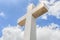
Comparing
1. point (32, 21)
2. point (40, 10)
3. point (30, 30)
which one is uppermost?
point (40, 10)

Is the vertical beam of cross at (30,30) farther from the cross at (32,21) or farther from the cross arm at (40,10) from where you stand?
the cross arm at (40,10)

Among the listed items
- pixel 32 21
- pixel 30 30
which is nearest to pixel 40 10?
pixel 32 21

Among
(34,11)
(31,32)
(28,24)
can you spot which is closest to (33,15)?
(34,11)

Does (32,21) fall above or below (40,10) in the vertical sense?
below

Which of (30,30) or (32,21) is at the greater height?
(32,21)

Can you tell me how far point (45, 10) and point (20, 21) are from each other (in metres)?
1.10

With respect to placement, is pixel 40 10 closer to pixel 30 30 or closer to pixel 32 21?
pixel 32 21

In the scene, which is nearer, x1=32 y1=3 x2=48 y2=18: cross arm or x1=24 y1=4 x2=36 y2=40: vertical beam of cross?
x1=24 y1=4 x2=36 y2=40: vertical beam of cross

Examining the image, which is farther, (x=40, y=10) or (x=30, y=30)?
(x=40, y=10)

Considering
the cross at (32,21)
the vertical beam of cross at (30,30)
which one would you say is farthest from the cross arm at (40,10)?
the vertical beam of cross at (30,30)

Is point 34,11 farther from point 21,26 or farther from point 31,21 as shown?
point 21,26

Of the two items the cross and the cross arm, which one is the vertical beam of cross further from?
the cross arm

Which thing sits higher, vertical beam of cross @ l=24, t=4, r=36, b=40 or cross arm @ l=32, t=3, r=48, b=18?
cross arm @ l=32, t=3, r=48, b=18

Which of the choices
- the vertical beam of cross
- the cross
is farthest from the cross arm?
the vertical beam of cross
